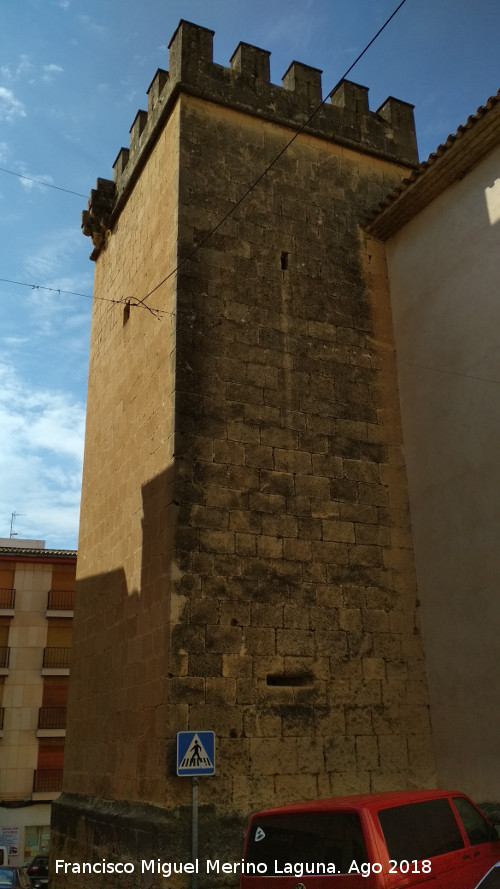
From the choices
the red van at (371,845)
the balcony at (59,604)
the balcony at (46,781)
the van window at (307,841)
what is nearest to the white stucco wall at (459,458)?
the red van at (371,845)

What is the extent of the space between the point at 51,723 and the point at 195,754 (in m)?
15.2

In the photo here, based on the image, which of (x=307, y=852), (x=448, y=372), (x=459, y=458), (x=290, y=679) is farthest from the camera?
(x=448, y=372)

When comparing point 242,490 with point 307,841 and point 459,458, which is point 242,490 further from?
point 307,841

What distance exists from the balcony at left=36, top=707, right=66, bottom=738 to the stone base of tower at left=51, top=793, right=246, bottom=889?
12.8 metres

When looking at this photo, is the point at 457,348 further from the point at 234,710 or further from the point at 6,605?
the point at 6,605

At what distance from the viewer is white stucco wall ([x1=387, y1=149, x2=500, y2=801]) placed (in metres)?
6.77

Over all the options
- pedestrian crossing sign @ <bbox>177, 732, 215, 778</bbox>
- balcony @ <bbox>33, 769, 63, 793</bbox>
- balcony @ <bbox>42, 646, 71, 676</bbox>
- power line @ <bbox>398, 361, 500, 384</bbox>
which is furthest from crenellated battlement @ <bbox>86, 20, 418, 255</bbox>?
balcony @ <bbox>33, 769, 63, 793</bbox>

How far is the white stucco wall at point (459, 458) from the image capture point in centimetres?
677

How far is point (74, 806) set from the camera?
311 inches

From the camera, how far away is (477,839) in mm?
4504

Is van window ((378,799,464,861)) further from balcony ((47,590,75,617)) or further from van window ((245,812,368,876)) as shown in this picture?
balcony ((47,590,75,617))

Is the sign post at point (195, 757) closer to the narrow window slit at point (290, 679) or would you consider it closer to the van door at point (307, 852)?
the narrow window slit at point (290, 679)

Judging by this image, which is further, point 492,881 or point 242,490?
point 242,490

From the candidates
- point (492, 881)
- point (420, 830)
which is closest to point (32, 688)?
point (420, 830)
